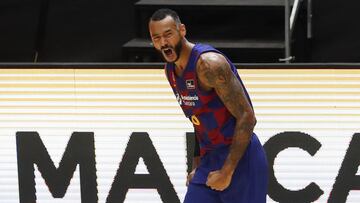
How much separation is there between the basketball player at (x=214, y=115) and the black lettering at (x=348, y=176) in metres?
1.47

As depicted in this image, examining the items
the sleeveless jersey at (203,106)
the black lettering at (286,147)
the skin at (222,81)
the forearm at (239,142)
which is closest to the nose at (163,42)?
the skin at (222,81)

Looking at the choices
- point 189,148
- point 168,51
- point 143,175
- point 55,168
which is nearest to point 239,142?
point 168,51

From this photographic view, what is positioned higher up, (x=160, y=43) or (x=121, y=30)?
(x=160, y=43)

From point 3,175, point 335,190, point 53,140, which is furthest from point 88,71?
point 335,190

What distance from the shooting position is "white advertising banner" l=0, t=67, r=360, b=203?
16.8ft

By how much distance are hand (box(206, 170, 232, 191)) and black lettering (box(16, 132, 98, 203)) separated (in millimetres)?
1723

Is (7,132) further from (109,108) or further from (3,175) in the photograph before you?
(109,108)

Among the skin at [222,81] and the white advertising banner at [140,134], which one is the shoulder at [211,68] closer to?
the skin at [222,81]

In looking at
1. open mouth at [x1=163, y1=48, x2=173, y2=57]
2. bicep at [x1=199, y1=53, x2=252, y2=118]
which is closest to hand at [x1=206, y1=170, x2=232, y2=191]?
bicep at [x1=199, y1=53, x2=252, y2=118]

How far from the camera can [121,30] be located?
6.99m

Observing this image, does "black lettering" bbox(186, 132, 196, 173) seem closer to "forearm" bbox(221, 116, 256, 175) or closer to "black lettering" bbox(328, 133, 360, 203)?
"black lettering" bbox(328, 133, 360, 203)

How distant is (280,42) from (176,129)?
5.86 feet

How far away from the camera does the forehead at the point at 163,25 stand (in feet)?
11.7

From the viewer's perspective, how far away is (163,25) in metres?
3.56
